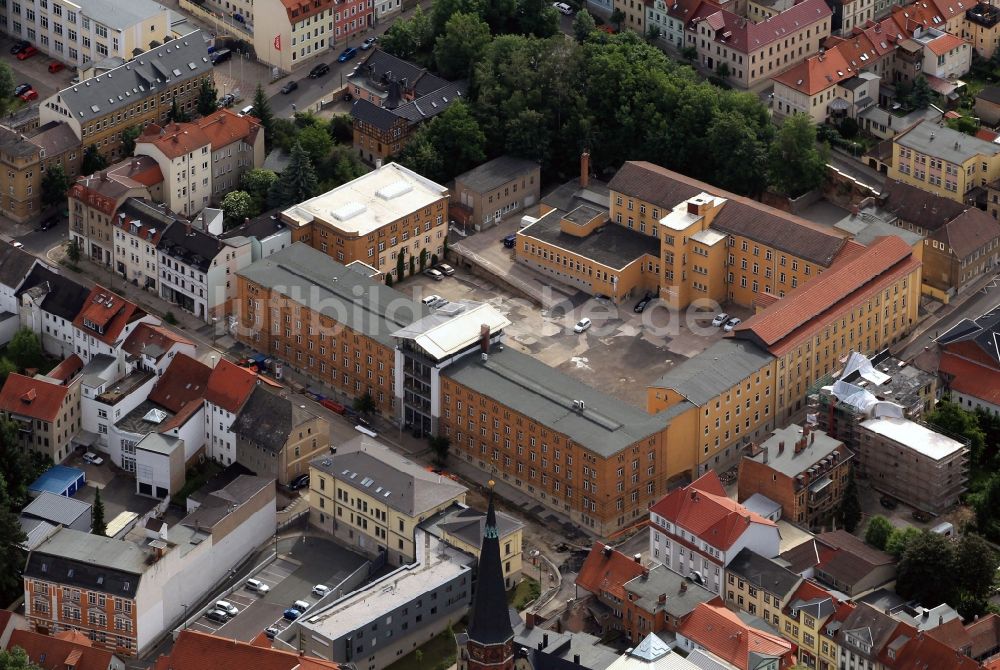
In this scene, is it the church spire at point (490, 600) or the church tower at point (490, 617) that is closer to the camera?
the church spire at point (490, 600)

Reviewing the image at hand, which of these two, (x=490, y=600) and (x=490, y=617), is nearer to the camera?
(x=490, y=600)

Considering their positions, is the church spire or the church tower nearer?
the church spire

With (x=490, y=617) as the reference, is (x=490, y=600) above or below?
above
